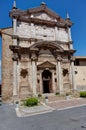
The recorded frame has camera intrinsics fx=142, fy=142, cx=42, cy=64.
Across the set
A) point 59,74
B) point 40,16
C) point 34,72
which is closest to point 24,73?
point 34,72

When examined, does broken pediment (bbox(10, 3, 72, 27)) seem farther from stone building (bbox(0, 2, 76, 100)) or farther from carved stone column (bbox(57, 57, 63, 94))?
carved stone column (bbox(57, 57, 63, 94))

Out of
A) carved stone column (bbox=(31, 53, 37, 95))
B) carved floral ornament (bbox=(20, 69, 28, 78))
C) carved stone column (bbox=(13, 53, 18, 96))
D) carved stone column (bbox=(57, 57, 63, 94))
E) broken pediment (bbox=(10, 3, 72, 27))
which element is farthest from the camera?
broken pediment (bbox=(10, 3, 72, 27))

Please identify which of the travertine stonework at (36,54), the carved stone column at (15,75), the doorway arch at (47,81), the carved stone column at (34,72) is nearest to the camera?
the carved stone column at (15,75)

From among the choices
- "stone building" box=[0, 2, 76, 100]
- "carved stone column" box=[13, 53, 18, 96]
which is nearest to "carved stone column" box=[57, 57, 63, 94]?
"stone building" box=[0, 2, 76, 100]

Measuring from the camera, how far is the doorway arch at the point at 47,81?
25469mm

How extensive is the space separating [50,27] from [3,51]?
10.1m

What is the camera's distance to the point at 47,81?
25953 millimetres

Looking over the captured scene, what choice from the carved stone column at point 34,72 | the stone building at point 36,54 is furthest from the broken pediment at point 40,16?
the carved stone column at point 34,72

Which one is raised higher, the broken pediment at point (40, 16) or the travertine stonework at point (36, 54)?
the broken pediment at point (40, 16)

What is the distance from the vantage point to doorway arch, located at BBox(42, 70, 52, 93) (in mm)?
25469

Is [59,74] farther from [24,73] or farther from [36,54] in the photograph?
[24,73]

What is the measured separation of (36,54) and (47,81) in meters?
5.46

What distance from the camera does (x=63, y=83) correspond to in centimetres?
2545

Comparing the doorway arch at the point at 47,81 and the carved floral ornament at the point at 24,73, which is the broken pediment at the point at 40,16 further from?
the doorway arch at the point at 47,81
